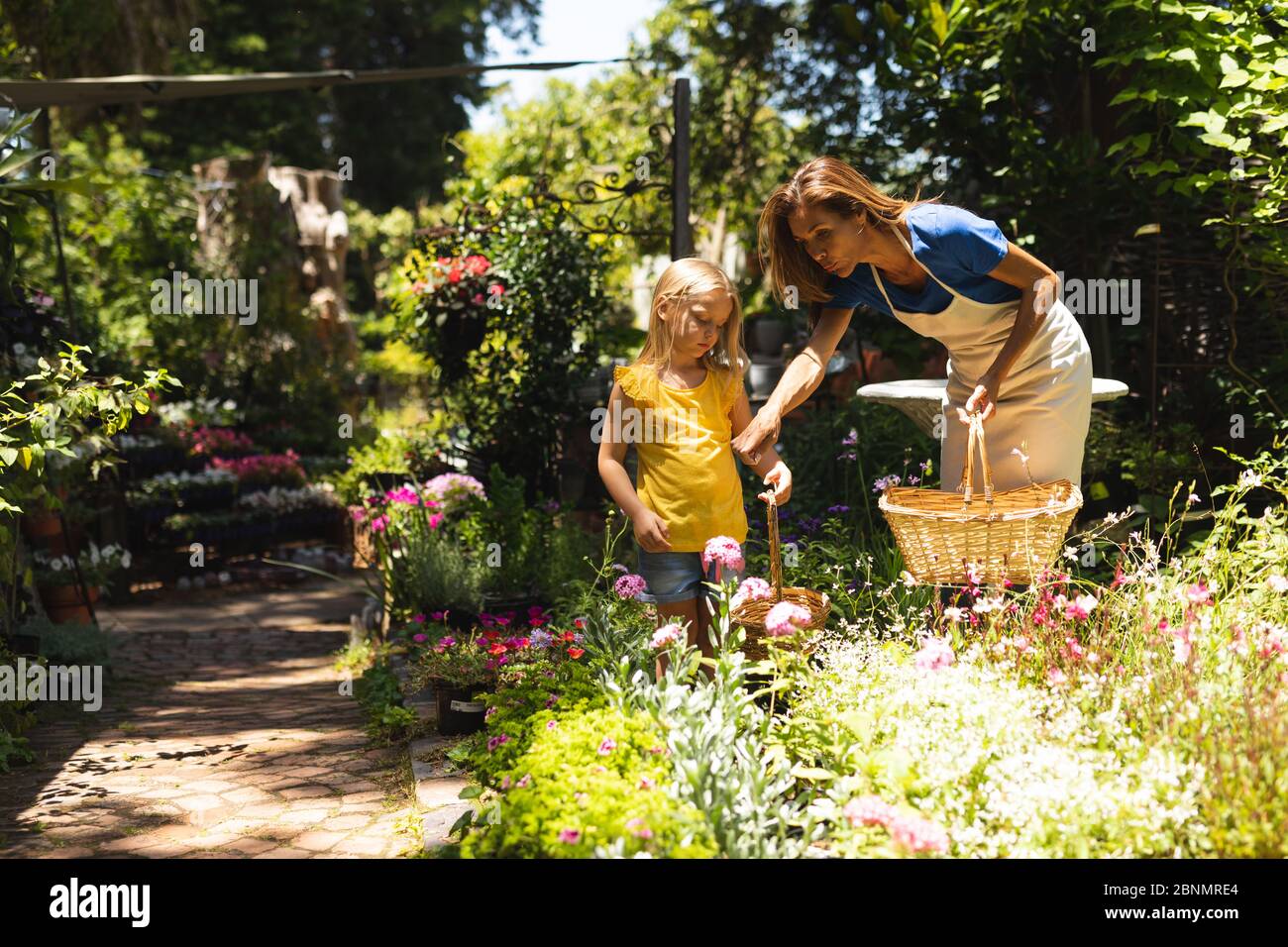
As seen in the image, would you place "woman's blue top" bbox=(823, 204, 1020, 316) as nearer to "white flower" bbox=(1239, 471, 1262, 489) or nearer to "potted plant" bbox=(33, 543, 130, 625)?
"white flower" bbox=(1239, 471, 1262, 489)

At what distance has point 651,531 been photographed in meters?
2.98

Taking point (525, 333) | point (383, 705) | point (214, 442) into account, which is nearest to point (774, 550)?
point (383, 705)

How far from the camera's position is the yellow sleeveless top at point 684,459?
3.07 m

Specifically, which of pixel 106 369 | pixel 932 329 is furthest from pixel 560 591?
pixel 106 369

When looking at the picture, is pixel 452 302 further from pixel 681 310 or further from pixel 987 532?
pixel 987 532

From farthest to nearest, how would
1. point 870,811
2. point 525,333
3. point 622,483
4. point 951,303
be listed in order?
point 525,333 → point 951,303 → point 622,483 → point 870,811

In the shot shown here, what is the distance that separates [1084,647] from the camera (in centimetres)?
295

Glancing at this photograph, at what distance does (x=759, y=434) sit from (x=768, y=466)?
0.18 meters

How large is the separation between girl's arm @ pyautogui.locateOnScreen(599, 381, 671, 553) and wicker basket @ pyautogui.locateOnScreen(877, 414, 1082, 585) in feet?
2.00

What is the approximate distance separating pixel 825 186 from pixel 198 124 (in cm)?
1743

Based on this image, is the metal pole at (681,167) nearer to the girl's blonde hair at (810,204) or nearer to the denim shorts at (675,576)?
the girl's blonde hair at (810,204)

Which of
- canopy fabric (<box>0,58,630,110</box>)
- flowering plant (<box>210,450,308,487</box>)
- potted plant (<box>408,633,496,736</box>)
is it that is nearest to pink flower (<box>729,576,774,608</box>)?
potted plant (<box>408,633,496,736</box>)

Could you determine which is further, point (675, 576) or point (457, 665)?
point (457, 665)

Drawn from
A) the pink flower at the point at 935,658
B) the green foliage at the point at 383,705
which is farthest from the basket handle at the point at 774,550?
the green foliage at the point at 383,705
